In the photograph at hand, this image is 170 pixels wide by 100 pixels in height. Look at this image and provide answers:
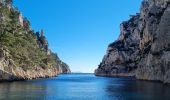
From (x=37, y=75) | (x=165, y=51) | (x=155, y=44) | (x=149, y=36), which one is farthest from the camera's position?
(x=37, y=75)

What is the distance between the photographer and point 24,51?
6132 inches

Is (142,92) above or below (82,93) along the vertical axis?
above

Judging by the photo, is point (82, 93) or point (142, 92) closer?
point (142, 92)

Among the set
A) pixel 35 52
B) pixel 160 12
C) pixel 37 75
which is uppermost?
pixel 160 12

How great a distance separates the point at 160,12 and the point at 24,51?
59.5 m

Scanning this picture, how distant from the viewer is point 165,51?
11019cm

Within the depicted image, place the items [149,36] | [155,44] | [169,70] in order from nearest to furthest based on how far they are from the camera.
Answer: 1. [169,70]
2. [155,44]
3. [149,36]

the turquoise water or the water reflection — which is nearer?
the water reflection

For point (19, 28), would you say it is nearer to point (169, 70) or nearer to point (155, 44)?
point (155, 44)

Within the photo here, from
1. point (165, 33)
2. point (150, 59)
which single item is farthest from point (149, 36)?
point (165, 33)

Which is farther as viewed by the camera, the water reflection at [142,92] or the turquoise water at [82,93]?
the turquoise water at [82,93]

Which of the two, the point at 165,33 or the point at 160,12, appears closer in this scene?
the point at 165,33

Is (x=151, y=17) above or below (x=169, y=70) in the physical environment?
above

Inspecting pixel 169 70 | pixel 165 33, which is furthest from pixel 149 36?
pixel 169 70
